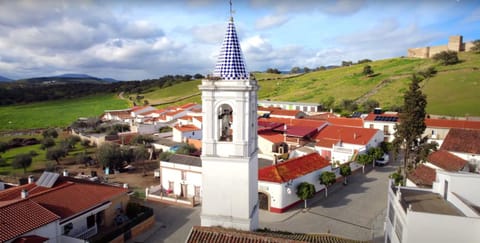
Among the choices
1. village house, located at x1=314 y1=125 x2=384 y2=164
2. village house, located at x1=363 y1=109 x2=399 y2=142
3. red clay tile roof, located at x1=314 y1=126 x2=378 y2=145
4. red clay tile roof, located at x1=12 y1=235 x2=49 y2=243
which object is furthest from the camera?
village house, located at x1=363 y1=109 x2=399 y2=142

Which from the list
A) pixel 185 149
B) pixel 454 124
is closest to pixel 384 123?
pixel 454 124

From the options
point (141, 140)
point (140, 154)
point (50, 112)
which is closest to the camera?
point (140, 154)

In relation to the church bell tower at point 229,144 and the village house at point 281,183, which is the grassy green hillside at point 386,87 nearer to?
the village house at point 281,183

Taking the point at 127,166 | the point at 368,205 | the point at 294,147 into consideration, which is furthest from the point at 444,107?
the point at 127,166

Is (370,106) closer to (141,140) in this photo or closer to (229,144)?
(141,140)

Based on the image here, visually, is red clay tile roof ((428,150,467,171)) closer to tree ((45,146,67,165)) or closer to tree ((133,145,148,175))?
tree ((133,145,148,175))

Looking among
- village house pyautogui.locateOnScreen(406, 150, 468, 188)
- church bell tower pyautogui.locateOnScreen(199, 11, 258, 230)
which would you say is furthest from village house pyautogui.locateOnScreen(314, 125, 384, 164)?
church bell tower pyautogui.locateOnScreen(199, 11, 258, 230)

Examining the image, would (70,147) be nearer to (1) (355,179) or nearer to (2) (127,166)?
(2) (127,166)
